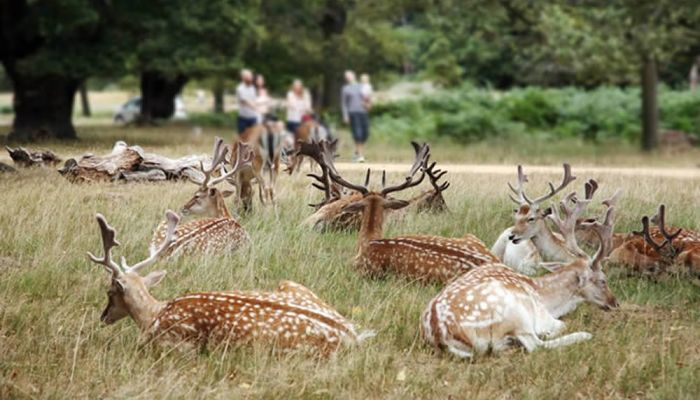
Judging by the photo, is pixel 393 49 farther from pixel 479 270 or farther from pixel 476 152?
pixel 479 270

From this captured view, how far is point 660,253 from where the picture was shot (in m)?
8.44

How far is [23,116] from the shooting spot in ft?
76.0

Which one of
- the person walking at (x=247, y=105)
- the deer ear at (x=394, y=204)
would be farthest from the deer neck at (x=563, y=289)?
the person walking at (x=247, y=105)

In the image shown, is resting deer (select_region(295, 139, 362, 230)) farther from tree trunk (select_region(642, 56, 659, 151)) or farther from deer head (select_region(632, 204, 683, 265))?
tree trunk (select_region(642, 56, 659, 151))

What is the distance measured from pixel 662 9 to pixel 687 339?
15981mm

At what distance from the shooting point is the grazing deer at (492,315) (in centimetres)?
609

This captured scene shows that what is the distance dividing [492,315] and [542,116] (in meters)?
22.2

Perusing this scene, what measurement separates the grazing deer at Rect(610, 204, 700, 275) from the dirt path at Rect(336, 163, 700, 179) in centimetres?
620

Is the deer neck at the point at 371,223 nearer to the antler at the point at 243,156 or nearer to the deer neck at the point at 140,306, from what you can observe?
the antler at the point at 243,156

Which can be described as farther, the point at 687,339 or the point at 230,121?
the point at 230,121

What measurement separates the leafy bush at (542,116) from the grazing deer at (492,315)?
1976 cm

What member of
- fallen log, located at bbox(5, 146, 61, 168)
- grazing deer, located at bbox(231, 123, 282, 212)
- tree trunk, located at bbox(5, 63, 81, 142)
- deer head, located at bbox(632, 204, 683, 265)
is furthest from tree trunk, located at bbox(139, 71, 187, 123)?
deer head, located at bbox(632, 204, 683, 265)

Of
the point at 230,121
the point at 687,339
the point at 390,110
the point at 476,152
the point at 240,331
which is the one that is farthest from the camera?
the point at 230,121

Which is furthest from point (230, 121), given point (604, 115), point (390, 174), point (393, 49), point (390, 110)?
point (390, 174)
